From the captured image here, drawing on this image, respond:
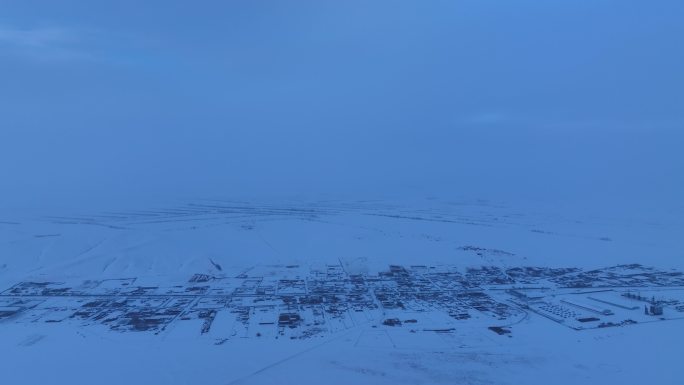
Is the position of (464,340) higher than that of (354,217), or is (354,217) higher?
(354,217)

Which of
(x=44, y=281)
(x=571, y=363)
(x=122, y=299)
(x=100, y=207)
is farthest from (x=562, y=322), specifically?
(x=100, y=207)

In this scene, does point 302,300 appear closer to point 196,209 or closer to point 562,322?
point 562,322

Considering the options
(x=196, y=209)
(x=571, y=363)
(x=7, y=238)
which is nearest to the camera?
(x=571, y=363)

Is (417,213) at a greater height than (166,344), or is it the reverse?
(417,213)

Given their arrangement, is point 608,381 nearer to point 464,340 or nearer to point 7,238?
point 464,340

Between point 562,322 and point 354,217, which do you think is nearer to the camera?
point 562,322

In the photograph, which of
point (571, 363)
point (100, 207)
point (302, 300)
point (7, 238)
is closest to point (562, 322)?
point (571, 363)

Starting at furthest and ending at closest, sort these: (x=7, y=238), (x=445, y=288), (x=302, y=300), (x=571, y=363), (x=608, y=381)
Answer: (x=7, y=238) < (x=445, y=288) < (x=302, y=300) < (x=571, y=363) < (x=608, y=381)
